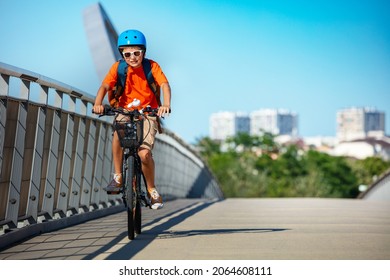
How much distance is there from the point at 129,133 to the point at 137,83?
0.39m

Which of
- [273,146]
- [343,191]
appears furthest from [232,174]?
[273,146]

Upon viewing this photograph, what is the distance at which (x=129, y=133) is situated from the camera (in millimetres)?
7285

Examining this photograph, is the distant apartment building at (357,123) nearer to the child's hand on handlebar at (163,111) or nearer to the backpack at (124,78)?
the backpack at (124,78)

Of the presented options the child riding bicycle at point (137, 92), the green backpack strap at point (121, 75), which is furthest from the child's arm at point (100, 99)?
the green backpack strap at point (121, 75)

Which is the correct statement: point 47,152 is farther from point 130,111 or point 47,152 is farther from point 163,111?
point 163,111

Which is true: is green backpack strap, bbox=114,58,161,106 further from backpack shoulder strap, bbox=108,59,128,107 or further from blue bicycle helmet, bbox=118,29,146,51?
blue bicycle helmet, bbox=118,29,146,51

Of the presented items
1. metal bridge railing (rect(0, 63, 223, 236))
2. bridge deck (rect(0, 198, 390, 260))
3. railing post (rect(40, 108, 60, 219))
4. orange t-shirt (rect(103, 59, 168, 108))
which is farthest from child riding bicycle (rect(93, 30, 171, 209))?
railing post (rect(40, 108, 60, 219))

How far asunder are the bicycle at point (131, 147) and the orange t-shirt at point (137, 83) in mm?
139

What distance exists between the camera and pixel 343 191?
118 m

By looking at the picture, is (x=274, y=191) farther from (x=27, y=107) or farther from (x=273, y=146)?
(x=27, y=107)

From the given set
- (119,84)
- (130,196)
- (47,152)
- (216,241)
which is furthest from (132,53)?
(47,152)

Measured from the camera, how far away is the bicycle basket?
23.8 ft

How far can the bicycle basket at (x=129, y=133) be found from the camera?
726 cm
